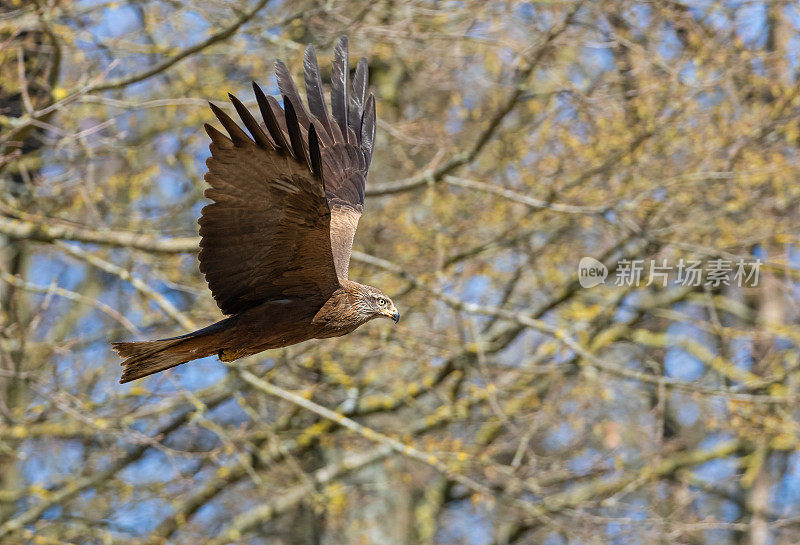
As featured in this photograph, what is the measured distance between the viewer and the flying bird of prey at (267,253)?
4.33 meters

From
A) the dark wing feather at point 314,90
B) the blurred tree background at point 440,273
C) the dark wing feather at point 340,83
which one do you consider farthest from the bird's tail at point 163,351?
the blurred tree background at point 440,273

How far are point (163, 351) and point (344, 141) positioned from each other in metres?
1.76

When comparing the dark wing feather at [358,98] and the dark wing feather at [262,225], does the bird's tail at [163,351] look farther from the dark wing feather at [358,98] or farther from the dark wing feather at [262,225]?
the dark wing feather at [358,98]

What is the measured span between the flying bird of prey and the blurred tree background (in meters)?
2.48

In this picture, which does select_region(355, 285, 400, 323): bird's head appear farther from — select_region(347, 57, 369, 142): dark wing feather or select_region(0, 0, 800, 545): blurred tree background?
select_region(0, 0, 800, 545): blurred tree background

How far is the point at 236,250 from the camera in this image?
184 inches

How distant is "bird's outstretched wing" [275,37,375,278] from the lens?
18.4 ft

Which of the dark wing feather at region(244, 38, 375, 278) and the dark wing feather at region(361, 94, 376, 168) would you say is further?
the dark wing feather at region(361, 94, 376, 168)

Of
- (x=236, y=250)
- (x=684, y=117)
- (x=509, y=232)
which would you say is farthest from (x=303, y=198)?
(x=684, y=117)

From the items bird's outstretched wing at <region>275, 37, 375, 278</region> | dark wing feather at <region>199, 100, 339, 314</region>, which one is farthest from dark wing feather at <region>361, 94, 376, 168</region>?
dark wing feather at <region>199, 100, 339, 314</region>

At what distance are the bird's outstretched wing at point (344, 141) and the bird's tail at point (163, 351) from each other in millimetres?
980

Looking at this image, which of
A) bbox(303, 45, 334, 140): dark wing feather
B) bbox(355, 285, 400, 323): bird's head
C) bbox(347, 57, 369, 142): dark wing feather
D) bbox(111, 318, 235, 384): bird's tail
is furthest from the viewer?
bbox(347, 57, 369, 142): dark wing feather

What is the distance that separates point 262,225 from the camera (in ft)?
15.0

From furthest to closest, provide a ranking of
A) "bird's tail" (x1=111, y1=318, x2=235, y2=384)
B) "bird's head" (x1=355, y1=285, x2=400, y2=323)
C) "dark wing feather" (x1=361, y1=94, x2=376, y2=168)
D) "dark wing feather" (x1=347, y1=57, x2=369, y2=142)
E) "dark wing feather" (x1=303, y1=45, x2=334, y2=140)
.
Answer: "dark wing feather" (x1=361, y1=94, x2=376, y2=168) < "dark wing feather" (x1=347, y1=57, x2=369, y2=142) < "dark wing feather" (x1=303, y1=45, x2=334, y2=140) < "bird's head" (x1=355, y1=285, x2=400, y2=323) < "bird's tail" (x1=111, y1=318, x2=235, y2=384)
